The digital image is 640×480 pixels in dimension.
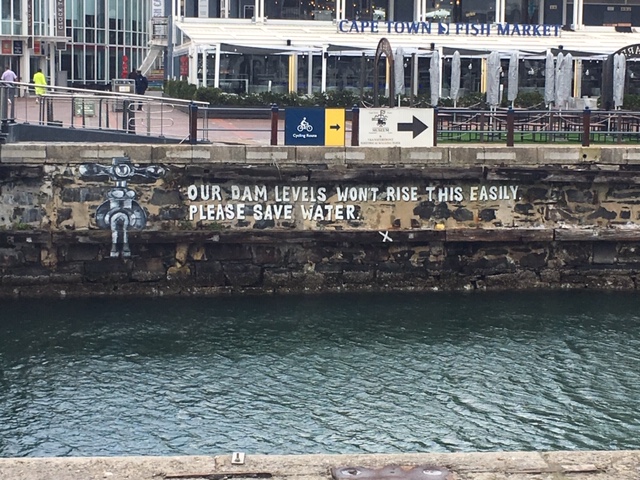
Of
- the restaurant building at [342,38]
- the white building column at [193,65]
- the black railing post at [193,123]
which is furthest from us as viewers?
the white building column at [193,65]

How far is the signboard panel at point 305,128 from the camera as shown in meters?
24.5

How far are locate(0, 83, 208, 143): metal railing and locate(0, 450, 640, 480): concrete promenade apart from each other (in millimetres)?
14809

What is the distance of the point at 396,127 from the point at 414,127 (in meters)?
0.40

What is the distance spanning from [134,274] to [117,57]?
51.5m

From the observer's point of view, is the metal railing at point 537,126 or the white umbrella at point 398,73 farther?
the white umbrella at point 398,73

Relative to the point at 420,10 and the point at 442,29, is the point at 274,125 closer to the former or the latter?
the point at 442,29

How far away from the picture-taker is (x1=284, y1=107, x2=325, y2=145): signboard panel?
80.5ft

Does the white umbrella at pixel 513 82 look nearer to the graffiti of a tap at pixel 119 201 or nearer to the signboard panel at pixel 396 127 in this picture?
the signboard panel at pixel 396 127

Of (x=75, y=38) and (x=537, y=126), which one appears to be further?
(x=75, y=38)

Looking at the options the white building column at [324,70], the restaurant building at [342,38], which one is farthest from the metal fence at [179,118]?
the white building column at [324,70]

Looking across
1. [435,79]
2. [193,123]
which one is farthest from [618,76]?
[193,123]

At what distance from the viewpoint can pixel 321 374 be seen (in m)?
19.1

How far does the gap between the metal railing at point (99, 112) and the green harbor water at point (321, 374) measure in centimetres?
401

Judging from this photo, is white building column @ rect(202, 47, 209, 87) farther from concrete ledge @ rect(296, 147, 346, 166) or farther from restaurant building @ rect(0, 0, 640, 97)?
concrete ledge @ rect(296, 147, 346, 166)
